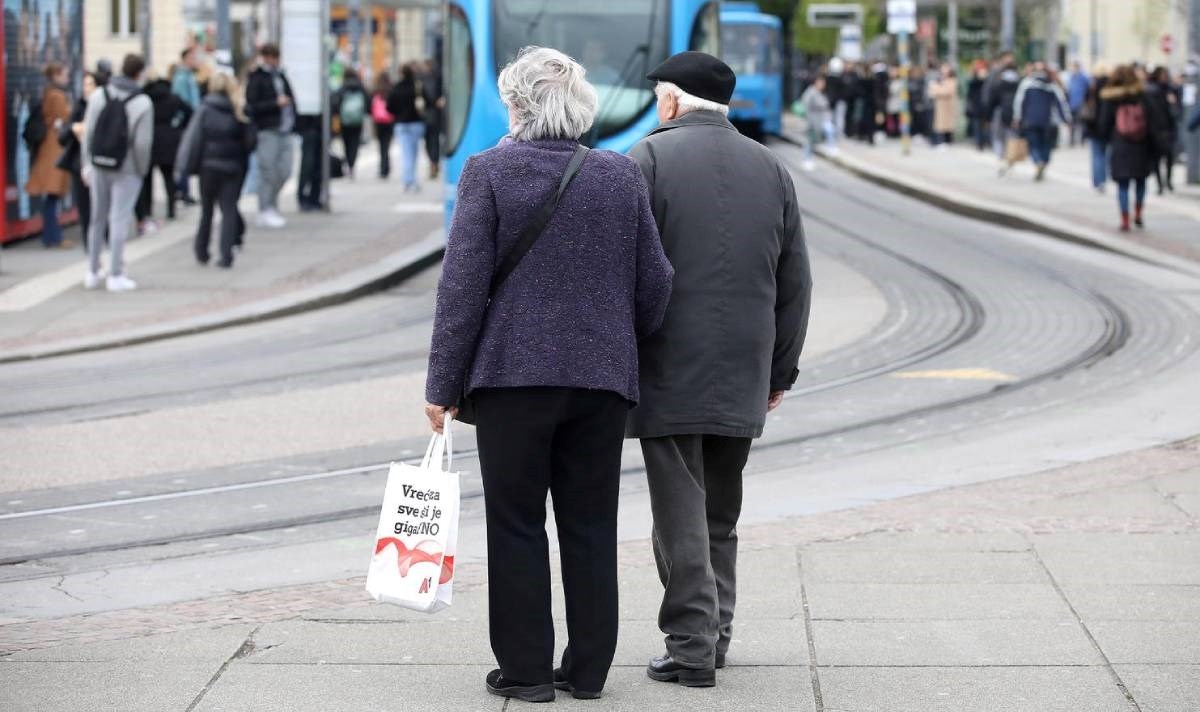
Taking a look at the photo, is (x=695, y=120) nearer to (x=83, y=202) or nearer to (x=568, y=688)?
(x=568, y=688)

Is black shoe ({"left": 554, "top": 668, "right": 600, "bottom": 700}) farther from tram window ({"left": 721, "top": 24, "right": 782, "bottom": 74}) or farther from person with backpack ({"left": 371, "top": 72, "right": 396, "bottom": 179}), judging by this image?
tram window ({"left": 721, "top": 24, "right": 782, "bottom": 74})

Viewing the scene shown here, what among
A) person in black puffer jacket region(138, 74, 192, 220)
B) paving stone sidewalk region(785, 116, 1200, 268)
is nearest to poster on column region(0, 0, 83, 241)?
person in black puffer jacket region(138, 74, 192, 220)

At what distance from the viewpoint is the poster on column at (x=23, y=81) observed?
18.6m

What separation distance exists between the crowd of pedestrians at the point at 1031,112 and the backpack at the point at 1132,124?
0.03ft

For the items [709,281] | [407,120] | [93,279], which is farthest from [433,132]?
[709,281]

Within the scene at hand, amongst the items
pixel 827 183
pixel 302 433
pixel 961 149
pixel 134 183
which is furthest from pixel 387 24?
pixel 302 433

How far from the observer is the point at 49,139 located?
1877 centimetres

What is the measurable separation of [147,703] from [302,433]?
476cm

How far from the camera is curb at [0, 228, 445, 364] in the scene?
42.2 ft

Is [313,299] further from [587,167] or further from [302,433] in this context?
[587,167]

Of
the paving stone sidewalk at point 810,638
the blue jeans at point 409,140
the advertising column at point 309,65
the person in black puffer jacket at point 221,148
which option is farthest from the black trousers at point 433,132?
the paving stone sidewalk at point 810,638

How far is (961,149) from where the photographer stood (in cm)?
3862

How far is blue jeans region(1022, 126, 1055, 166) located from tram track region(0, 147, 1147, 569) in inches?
386

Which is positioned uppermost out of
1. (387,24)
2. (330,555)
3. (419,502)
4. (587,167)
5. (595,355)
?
(387,24)
